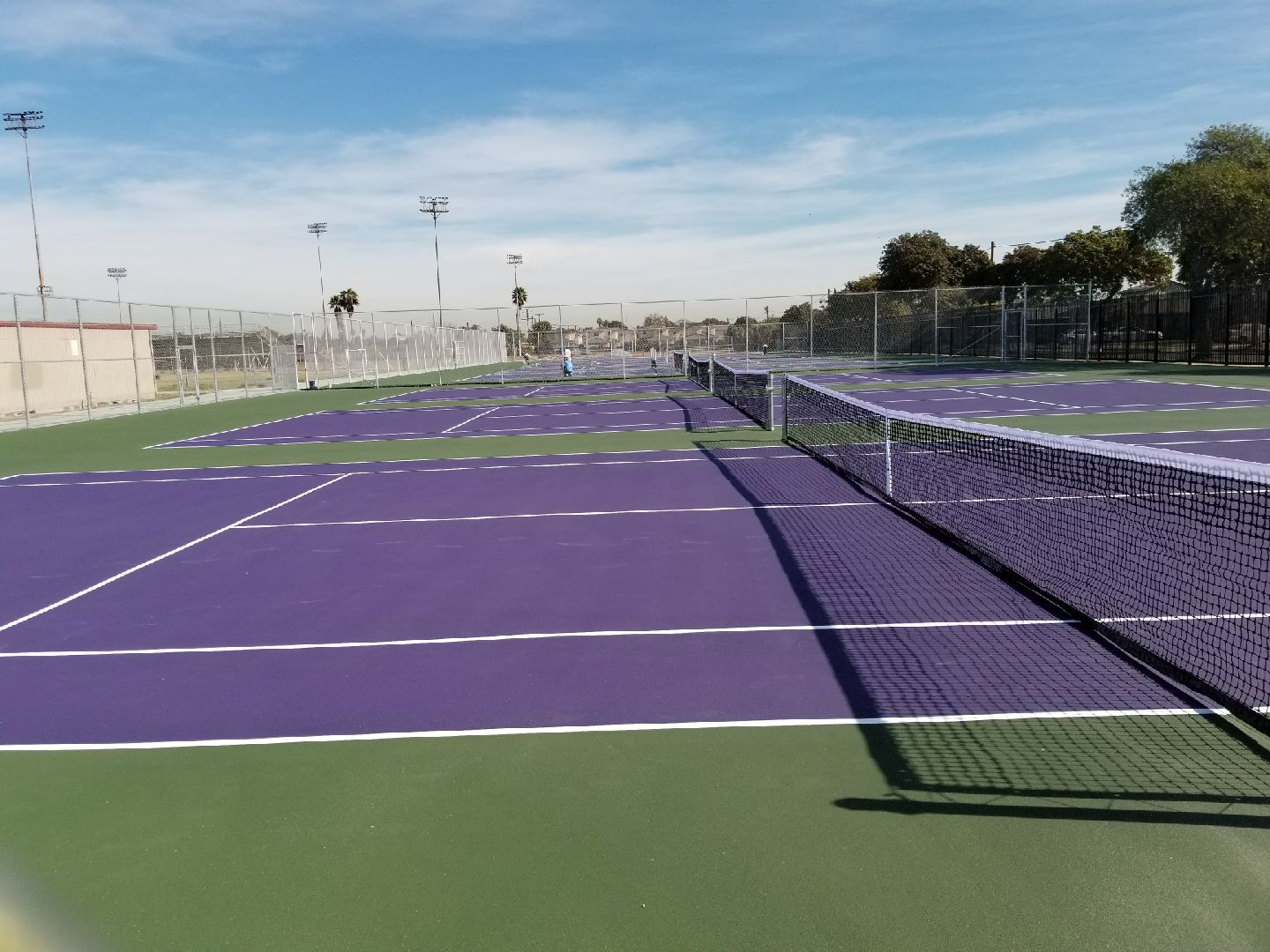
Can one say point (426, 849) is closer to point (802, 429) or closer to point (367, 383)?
point (802, 429)

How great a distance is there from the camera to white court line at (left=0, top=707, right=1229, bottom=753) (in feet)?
17.4

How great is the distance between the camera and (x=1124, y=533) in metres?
9.46

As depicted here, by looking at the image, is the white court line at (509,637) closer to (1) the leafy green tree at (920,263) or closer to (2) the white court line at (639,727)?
(2) the white court line at (639,727)

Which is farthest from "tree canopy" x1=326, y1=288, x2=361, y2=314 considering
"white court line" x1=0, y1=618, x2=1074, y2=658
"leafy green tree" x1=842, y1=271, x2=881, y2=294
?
"white court line" x1=0, y1=618, x2=1074, y2=658

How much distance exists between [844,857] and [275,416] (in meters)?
28.9

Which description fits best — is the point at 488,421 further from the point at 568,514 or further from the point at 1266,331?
the point at 1266,331

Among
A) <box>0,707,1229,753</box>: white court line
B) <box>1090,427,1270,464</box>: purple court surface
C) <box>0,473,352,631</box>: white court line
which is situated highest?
<box>1090,427,1270,464</box>: purple court surface

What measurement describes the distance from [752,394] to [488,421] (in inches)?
286

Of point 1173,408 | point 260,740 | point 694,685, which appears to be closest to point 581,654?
point 694,685

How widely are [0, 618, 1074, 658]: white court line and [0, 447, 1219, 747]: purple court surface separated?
0.09 feet

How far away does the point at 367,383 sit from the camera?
161 feet

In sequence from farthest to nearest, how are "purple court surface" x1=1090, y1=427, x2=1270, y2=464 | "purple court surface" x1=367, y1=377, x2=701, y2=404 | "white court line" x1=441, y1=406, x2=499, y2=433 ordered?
"purple court surface" x1=367, y1=377, x2=701, y2=404 → "white court line" x1=441, y1=406, x2=499, y2=433 → "purple court surface" x1=1090, y1=427, x2=1270, y2=464

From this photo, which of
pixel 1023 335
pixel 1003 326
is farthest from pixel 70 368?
pixel 1023 335

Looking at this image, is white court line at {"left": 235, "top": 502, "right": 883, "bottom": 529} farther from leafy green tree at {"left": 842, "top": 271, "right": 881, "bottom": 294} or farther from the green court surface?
leafy green tree at {"left": 842, "top": 271, "right": 881, "bottom": 294}
